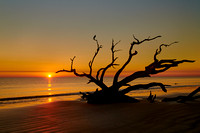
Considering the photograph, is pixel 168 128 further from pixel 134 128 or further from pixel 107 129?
pixel 107 129

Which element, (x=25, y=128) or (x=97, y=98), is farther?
(x=97, y=98)

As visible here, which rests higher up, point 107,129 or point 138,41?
point 138,41

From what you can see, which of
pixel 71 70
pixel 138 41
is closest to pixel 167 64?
pixel 138 41

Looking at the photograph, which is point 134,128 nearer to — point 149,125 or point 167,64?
point 149,125

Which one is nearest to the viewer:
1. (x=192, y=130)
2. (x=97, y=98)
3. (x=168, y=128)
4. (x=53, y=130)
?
(x=192, y=130)

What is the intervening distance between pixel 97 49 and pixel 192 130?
835 centimetres

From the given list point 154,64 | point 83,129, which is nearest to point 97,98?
point 154,64

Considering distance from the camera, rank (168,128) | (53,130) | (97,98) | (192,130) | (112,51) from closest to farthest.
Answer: (192,130), (168,128), (53,130), (97,98), (112,51)

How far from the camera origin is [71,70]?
11602mm

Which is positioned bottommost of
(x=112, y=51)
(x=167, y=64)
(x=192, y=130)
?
(x=192, y=130)

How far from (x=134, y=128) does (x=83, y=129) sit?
1.34 meters

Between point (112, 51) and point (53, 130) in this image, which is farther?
point (112, 51)

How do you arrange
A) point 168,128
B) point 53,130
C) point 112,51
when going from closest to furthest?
point 168,128 < point 53,130 < point 112,51

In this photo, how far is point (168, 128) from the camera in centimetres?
431
